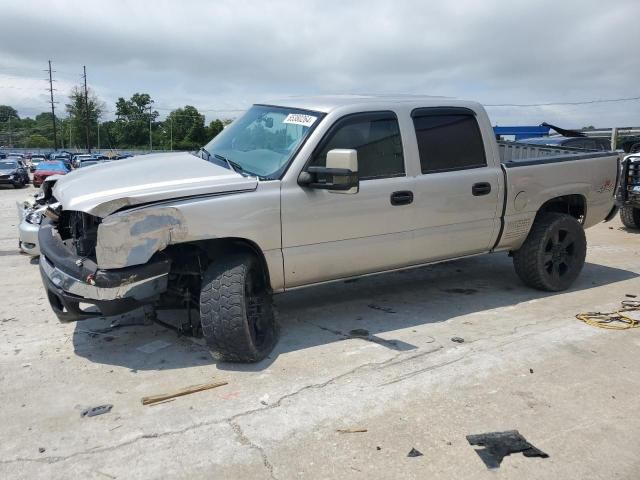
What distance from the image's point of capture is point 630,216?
33.2 feet

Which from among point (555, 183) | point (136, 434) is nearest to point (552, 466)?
point (136, 434)

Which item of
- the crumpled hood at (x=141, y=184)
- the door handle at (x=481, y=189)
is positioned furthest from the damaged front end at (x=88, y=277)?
the door handle at (x=481, y=189)

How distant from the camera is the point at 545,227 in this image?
5.68 metres

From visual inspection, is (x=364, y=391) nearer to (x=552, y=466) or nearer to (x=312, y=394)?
(x=312, y=394)

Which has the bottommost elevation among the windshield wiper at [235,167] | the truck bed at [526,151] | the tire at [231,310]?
the tire at [231,310]

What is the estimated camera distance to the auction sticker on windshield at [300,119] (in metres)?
4.45

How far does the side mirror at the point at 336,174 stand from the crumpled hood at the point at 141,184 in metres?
0.42

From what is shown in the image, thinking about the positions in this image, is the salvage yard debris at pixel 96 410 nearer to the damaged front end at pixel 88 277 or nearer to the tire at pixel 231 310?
the damaged front end at pixel 88 277

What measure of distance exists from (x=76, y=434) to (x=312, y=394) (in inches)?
55.9

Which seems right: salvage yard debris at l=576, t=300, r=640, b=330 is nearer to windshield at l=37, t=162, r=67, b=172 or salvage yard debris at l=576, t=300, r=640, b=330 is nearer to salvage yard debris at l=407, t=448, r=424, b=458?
salvage yard debris at l=407, t=448, r=424, b=458

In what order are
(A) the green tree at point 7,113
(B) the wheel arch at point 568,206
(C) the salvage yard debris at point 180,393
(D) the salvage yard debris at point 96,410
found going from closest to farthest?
(D) the salvage yard debris at point 96,410, (C) the salvage yard debris at point 180,393, (B) the wheel arch at point 568,206, (A) the green tree at point 7,113

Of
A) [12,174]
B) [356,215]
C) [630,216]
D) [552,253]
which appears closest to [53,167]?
[12,174]

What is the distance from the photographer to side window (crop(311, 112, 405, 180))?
4.43 metres

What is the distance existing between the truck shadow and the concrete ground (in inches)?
0.9
